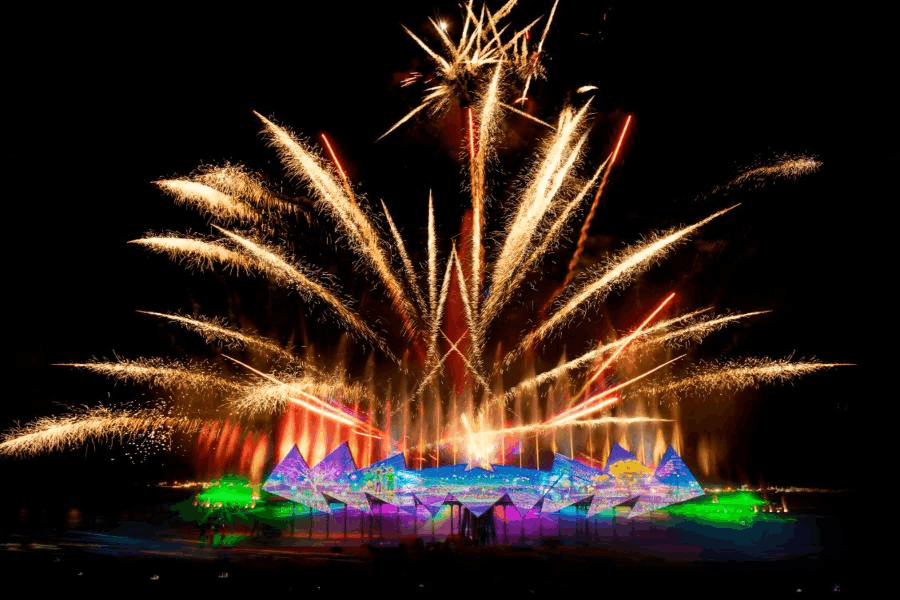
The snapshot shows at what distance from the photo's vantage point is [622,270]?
14938 mm

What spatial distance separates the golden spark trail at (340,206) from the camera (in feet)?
47.7

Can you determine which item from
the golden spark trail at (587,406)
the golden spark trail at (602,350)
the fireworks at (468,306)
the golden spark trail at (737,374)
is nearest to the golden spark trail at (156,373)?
the fireworks at (468,306)

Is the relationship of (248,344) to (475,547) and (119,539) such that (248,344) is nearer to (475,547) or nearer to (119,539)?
(119,539)

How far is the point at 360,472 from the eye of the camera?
43.6 ft

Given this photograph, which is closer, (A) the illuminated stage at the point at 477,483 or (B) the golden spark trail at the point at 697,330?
(A) the illuminated stage at the point at 477,483

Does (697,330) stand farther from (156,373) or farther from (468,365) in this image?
(156,373)

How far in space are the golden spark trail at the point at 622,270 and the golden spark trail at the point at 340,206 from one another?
3740mm

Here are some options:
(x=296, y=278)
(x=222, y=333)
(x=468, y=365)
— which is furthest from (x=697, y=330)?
(x=222, y=333)

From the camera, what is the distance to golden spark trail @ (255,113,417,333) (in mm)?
14539

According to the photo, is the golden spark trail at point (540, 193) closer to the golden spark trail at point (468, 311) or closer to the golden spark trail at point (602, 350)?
the golden spark trail at point (468, 311)

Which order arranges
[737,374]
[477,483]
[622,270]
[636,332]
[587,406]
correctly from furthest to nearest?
[587,406] < [737,374] < [636,332] < [622,270] < [477,483]

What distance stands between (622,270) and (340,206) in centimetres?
661

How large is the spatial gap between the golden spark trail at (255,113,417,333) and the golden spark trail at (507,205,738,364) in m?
3.74

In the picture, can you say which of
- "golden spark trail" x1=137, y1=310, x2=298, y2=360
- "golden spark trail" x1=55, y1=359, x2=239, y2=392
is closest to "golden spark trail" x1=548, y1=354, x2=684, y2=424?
"golden spark trail" x1=137, y1=310, x2=298, y2=360
